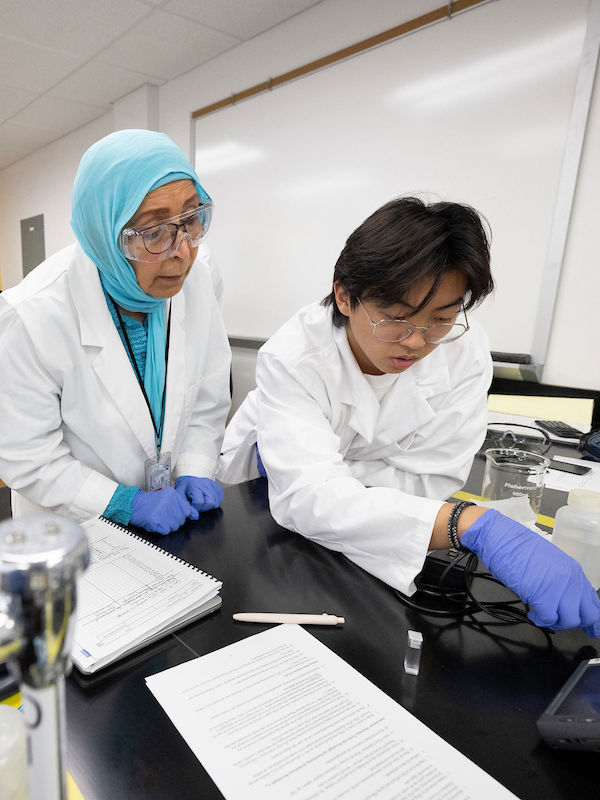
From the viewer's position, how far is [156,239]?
1.14m

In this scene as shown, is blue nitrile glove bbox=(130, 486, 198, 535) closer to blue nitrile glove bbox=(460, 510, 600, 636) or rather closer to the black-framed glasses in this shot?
blue nitrile glove bbox=(460, 510, 600, 636)

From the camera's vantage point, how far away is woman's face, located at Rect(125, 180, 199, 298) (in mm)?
1130

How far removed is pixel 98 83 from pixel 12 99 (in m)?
1.01

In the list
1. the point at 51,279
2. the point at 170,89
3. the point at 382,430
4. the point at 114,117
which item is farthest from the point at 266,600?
the point at 114,117

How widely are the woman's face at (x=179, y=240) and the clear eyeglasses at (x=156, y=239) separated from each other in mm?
11

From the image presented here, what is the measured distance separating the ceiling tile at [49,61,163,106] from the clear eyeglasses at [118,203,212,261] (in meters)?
3.30

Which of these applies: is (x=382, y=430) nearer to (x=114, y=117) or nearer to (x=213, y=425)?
(x=213, y=425)

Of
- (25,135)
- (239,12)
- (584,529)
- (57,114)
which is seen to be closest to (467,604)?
(584,529)

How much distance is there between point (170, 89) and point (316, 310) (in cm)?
355

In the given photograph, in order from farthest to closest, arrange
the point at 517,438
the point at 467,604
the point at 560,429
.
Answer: the point at 560,429
the point at 517,438
the point at 467,604

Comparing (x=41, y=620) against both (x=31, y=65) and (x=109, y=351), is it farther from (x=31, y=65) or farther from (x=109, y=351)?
(x=31, y=65)

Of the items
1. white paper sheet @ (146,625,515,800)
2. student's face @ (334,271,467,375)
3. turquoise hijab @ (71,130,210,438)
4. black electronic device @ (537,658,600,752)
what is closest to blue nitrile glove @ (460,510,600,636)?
black electronic device @ (537,658,600,752)

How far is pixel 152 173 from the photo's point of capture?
1.12 meters

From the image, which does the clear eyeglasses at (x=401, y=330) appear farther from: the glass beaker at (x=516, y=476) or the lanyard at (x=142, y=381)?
the lanyard at (x=142, y=381)
